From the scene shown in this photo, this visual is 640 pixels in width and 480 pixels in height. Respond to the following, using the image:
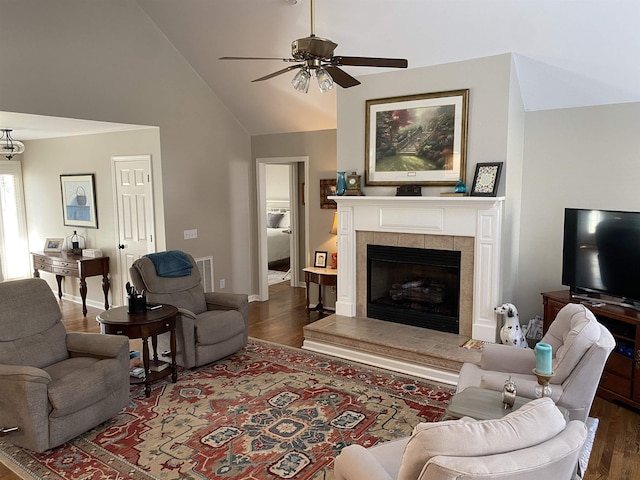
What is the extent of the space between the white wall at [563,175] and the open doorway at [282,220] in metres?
2.97

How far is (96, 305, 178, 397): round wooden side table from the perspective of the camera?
12.1ft

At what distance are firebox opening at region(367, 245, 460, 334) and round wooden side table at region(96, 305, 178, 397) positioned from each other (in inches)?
84.6

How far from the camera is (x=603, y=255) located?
3.87m

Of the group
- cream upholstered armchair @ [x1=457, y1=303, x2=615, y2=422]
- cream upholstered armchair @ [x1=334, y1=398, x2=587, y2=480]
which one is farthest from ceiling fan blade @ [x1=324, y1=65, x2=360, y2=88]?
cream upholstered armchair @ [x1=334, y1=398, x2=587, y2=480]

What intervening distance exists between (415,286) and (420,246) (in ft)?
1.66

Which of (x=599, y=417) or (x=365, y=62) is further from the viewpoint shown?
(x=599, y=417)

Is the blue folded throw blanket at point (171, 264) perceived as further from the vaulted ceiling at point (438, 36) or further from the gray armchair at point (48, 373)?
the vaulted ceiling at point (438, 36)

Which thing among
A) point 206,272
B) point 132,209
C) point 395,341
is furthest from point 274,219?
point 395,341

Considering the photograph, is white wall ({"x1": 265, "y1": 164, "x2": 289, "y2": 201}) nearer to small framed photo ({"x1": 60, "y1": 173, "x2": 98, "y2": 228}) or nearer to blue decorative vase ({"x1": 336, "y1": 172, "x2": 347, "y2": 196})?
small framed photo ({"x1": 60, "y1": 173, "x2": 98, "y2": 228})

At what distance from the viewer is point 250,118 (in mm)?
6418

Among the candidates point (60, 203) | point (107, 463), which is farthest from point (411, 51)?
point (60, 203)

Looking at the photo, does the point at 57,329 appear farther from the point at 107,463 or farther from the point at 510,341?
the point at 510,341

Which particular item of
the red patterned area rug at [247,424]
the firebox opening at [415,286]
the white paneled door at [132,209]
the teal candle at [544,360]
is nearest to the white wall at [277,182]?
the white paneled door at [132,209]

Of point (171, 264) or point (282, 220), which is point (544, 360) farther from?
point (282, 220)
